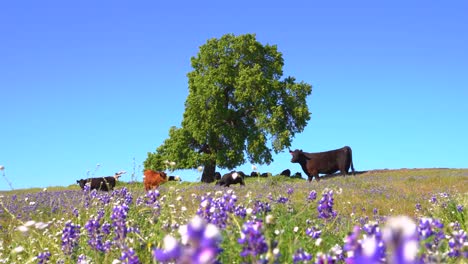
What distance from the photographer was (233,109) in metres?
44.1

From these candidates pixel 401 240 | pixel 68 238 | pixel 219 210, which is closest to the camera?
pixel 401 240

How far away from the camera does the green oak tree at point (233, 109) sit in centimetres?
4138

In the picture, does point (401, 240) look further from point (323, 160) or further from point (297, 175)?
point (297, 175)

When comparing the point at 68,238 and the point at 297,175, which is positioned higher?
the point at 297,175

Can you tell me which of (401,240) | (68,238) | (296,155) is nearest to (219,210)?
(68,238)

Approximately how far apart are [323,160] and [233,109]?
39.0 feet

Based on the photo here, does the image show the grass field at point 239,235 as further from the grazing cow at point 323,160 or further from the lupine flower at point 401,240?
the grazing cow at point 323,160

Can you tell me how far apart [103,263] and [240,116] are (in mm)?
38208

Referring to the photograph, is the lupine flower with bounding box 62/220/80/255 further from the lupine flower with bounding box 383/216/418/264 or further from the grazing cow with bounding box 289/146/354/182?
the grazing cow with bounding box 289/146/354/182

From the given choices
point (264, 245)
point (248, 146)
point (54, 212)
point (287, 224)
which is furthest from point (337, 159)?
point (264, 245)

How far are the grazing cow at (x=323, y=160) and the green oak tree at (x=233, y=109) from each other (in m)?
6.42

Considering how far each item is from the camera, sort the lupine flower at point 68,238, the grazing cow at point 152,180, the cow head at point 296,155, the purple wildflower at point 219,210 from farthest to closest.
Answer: the cow head at point 296,155
the grazing cow at point 152,180
the lupine flower at point 68,238
the purple wildflower at point 219,210

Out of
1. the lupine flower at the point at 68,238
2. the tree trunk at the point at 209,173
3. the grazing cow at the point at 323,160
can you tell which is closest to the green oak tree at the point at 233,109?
the tree trunk at the point at 209,173

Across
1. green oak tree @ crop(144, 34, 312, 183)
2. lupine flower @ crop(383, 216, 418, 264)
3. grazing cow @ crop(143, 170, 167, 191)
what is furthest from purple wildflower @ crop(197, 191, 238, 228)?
green oak tree @ crop(144, 34, 312, 183)
